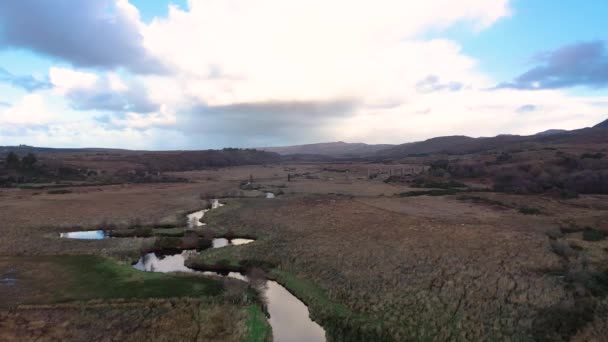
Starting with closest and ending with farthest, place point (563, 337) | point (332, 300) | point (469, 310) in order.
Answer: point (563, 337) < point (469, 310) < point (332, 300)

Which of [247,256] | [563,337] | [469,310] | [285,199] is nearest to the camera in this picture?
[563,337]

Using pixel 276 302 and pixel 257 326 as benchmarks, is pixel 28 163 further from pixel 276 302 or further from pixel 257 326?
pixel 257 326

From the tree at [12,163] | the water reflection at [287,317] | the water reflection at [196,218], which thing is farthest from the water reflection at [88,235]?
the tree at [12,163]

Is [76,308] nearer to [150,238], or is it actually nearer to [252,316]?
[252,316]

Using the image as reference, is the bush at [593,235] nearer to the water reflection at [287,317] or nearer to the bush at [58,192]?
the water reflection at [287,317]

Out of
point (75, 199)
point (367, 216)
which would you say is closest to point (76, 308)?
point (367, 216)

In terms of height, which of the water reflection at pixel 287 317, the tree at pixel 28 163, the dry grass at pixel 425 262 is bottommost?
the water reflection at pixel 287 317
